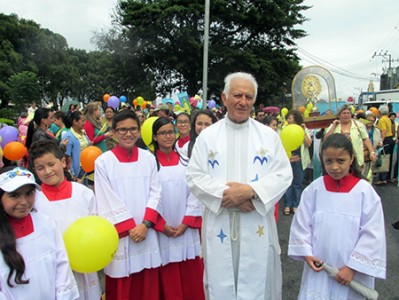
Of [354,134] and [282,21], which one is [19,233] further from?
[282,21]

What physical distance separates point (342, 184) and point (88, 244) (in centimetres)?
182

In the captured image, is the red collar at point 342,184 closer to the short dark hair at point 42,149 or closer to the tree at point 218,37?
the short dark hair at point 42,149

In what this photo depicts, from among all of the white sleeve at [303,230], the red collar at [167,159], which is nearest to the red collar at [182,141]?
the red collar at [167,159]

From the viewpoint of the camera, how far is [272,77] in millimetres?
24266

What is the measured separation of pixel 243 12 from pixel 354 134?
65.8 ft

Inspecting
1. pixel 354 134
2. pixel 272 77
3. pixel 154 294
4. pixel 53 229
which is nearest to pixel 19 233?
pixel 53 229

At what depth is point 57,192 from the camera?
8.58 feet

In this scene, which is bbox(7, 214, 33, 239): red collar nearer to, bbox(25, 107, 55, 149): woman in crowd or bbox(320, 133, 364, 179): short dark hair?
bbox(320, 133, 364, 179): short dark hair

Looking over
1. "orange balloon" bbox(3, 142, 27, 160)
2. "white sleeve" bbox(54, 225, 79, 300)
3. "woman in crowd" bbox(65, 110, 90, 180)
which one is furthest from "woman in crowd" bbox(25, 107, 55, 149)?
"white sleeve" bbox(54, 225, 79, 300)

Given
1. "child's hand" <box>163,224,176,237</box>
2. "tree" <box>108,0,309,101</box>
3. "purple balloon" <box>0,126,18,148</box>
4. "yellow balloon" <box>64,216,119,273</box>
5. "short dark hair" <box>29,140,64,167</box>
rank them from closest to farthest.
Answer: "yellow balloon" <box>64,216,119,273</box>, "short dark hair" <box>29,140,64,167</box>, "child's hand" <box>163,224,176,237</box>, "purple balloon" <box>0,126,18,148</box>, "tree" <box>108,0,309,101</box>

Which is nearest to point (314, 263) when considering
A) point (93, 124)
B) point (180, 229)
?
point (180, 229)

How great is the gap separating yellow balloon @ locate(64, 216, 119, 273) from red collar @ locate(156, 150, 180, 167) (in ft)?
3.51

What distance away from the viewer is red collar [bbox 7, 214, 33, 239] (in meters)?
2.08

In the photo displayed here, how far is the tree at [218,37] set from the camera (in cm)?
2288
